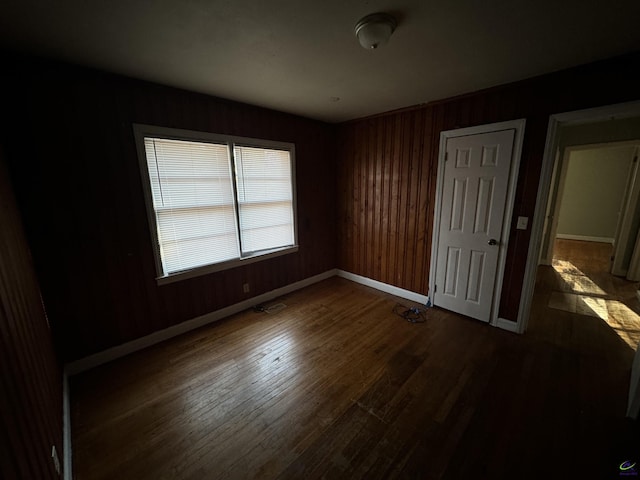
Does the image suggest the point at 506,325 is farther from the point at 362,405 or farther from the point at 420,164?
the point at 420,164

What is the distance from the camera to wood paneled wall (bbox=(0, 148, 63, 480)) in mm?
860

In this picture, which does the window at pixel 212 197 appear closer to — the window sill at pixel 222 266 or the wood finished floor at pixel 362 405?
the window sill at pixel 222 266

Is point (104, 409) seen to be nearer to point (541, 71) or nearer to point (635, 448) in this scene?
point (635, 448)

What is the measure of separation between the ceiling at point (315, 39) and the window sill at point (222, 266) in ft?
6.02

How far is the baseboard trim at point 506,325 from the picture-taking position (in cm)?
266

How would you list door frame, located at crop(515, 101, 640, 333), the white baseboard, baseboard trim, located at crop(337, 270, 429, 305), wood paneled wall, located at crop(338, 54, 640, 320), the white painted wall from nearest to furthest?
door frame, located at crop(515, 101, 640, 333) < wood paneled wall, located at crop(338, 54, 640, 320) < baseboard trim, located at crop(337, 270, 429, 305) < the white painted wall < the white baseboard

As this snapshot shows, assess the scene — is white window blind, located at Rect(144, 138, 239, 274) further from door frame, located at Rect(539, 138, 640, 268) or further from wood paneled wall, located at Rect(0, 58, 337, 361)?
door frame, located at Rect(539, 138, 640, 268)

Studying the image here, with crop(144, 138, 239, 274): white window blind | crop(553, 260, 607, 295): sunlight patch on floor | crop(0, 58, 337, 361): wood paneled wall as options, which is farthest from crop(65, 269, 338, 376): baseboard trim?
crop(553, 260, 607, 295): sunlight patch on floor

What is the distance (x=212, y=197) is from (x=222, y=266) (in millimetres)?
808

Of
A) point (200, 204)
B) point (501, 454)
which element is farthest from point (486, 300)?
point (200, 204)

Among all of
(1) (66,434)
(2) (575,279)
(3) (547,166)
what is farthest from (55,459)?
(2) (575,279)

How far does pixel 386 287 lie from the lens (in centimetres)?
379

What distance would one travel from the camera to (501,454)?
4.85ft

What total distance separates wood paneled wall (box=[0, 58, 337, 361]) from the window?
0.36 feet
